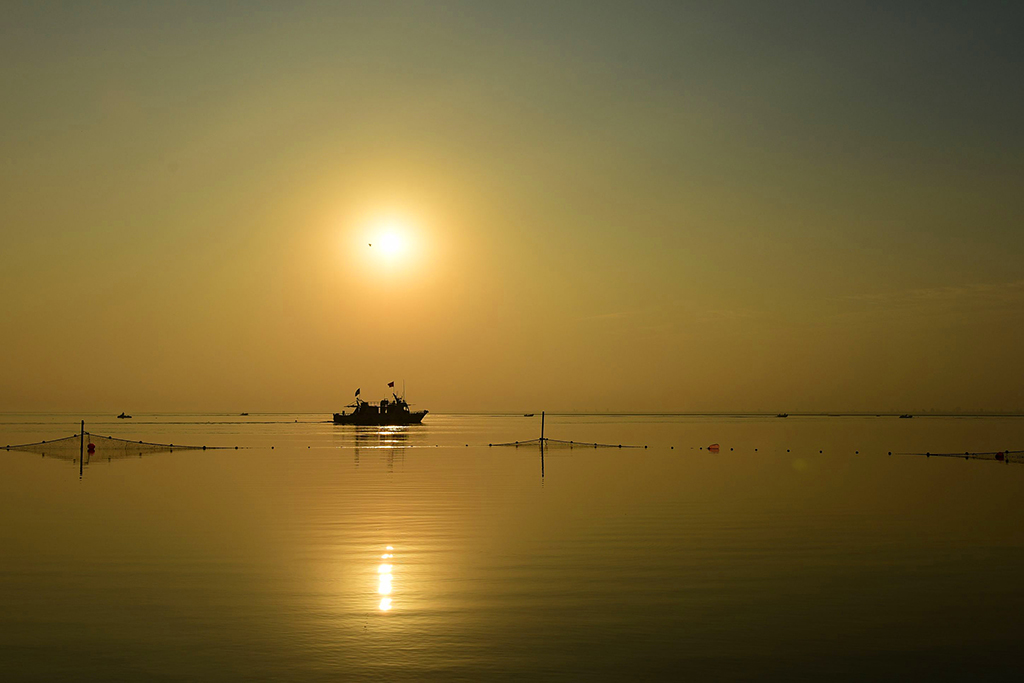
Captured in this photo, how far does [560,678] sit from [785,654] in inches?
192

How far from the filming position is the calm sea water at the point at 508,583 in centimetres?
1547

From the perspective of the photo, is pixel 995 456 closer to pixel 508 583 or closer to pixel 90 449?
pixel 508 583

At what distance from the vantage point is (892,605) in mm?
19938

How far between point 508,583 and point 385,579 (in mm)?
3485

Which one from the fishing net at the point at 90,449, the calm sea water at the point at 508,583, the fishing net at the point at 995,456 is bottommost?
the calm sea water at the point at 508,583

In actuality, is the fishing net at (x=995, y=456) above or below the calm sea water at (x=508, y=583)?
above

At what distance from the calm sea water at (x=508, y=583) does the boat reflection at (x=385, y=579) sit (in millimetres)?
153

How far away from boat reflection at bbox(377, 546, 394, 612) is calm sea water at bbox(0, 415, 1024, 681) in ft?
0.50

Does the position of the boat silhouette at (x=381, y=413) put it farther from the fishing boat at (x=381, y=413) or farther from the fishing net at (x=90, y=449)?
the fishing net at (x=90, y=449)

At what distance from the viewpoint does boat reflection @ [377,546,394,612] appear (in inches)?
777

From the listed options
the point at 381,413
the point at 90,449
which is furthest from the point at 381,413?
the point at 90,449

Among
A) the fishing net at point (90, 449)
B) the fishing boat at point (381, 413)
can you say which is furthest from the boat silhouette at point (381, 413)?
the fishing net at point (90, 449)

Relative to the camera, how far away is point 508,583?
881 inches

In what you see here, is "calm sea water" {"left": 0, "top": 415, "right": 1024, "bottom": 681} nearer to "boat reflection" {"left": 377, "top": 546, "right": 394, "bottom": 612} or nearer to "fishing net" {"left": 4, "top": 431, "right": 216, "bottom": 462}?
"boat reflection" {"left": 377, "top": 546, "right": 394, "bottom": 612}
